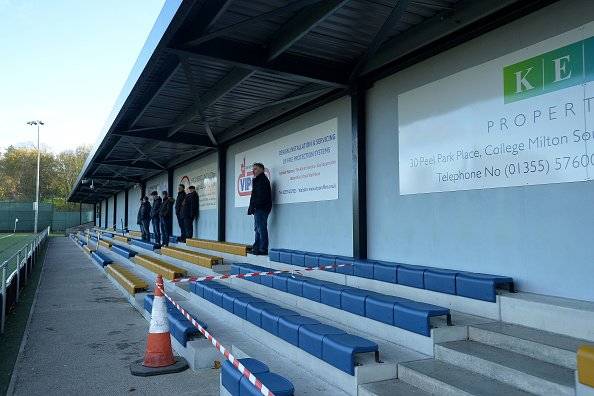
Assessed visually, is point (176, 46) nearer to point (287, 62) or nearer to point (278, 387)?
point (287, 62)

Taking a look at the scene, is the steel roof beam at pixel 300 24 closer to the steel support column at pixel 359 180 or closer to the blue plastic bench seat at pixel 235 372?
the steel support column at pixel 359 180

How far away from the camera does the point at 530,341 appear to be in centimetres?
301

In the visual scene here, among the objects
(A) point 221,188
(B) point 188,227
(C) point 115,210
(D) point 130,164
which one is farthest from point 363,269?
(C) point 115,210

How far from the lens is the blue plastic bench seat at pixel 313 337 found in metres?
3.48

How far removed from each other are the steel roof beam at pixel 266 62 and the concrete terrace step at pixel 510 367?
403 centimetres

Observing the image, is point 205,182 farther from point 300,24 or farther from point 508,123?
point 508,123

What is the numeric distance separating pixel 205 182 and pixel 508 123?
393 inches

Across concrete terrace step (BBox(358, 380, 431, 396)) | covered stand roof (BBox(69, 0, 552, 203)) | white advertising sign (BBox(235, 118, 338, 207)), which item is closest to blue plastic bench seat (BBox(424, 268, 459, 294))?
concrete terrace step (BBox(358, 380, 431, 396))

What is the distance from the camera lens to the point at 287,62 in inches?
239

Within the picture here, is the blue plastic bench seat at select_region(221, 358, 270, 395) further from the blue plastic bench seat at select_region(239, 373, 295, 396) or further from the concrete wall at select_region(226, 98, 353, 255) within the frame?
the concrete wall at select_region(226, 98, 353, 255)

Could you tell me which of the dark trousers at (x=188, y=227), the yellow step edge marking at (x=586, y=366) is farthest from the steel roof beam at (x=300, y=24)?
the dark trousers at (x=188, y=227)

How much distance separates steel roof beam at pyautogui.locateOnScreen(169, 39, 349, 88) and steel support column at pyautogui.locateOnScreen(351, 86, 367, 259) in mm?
442

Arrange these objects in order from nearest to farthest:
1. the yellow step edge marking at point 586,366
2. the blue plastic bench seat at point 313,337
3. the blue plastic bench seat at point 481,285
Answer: the yellow step edge marking at point 586,366 < the blue plastic bench seat at point 313,337 < the blue plastic bench seat at point 481,285

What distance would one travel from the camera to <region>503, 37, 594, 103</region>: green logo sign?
355 centimetres
